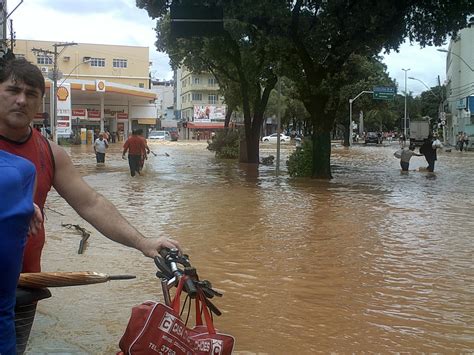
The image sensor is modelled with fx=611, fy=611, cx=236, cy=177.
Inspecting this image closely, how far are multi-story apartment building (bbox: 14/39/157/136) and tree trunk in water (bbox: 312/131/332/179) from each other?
1039 inches

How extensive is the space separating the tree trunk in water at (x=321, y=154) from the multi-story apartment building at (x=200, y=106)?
65043 mm

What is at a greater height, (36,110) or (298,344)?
(36,110)

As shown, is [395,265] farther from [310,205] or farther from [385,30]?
[385,30]

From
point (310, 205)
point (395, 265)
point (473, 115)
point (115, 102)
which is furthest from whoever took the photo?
point (115, 102)

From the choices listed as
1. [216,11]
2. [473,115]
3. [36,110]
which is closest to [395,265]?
[36,110]

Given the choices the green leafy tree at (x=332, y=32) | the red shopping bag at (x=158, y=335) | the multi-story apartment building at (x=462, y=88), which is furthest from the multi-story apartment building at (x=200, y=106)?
the red shopping bag at (x=158, y=335)

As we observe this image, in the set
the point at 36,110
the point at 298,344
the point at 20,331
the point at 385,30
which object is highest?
the point at 385,30

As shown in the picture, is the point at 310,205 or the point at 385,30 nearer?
the point at 310,205

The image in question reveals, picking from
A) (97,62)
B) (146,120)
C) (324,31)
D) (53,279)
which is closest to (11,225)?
(53,279)

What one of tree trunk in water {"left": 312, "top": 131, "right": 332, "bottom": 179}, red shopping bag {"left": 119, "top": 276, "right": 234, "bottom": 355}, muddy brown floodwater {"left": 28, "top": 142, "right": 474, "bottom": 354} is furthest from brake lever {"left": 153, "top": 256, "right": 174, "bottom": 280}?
tree trunk in water {"left": 312, "top": 131, "right": 332, "bottom": 179}

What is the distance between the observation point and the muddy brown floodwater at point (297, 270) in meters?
4.72

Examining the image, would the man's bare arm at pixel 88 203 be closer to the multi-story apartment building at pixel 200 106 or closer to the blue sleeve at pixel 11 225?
the blue sleeve at pixel 11 225

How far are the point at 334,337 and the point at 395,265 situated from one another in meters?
2.72

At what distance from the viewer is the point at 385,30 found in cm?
1753
